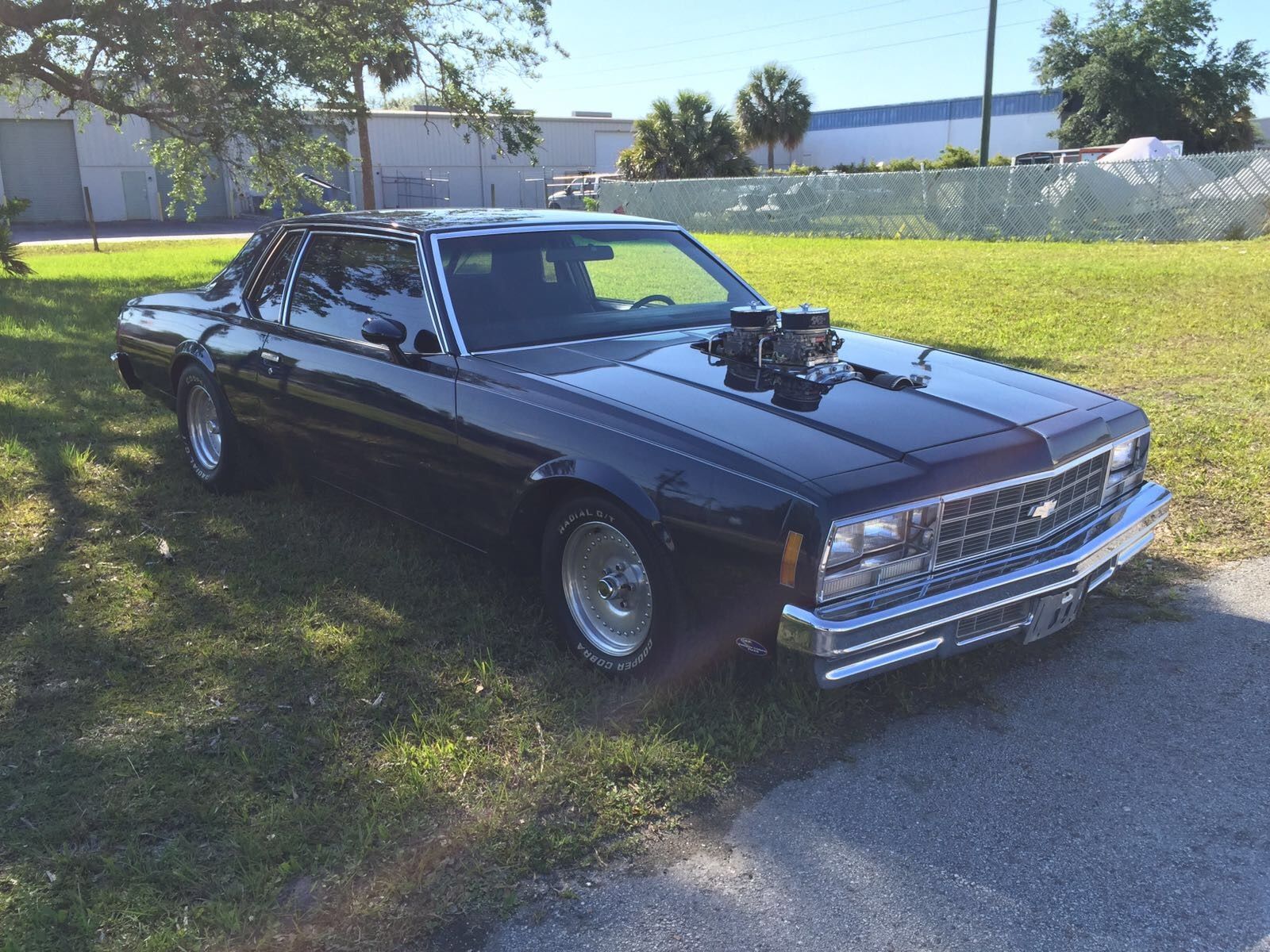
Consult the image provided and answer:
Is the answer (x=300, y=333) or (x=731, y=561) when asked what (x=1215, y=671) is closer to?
(x=731, y=561)

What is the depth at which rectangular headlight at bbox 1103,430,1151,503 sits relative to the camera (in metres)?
3.74

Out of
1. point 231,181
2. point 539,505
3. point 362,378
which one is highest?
point 231,181

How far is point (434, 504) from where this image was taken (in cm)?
407

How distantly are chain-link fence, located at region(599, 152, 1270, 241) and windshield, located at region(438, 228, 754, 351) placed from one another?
17907 mm

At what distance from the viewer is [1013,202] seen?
2173 centimetres

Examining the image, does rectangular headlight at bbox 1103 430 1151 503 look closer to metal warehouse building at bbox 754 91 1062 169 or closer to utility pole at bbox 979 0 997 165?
utility pole at bbox 979 0 997 165

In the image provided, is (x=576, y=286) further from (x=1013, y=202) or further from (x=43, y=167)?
(x=43, y=167)

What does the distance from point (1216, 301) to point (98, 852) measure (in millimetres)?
Result: 12270

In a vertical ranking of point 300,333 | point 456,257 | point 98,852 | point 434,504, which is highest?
point 456,257

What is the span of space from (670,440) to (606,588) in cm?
63

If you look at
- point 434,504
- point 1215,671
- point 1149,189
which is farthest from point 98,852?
point 1149,189

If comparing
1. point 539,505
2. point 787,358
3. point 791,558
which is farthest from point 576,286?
point 791,558

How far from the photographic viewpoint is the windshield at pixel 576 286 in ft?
13.6

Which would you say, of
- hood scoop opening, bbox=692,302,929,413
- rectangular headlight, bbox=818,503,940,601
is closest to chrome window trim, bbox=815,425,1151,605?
rectangular headlight, bbox=818,503,940,601
